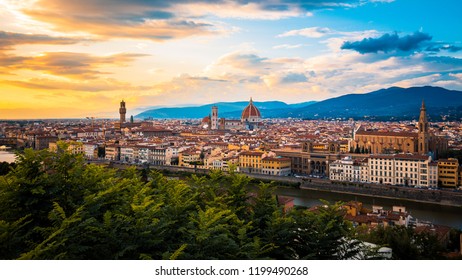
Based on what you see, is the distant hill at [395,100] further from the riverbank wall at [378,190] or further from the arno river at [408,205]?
the arno river at [408,205]

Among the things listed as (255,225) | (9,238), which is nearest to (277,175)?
(255,225)

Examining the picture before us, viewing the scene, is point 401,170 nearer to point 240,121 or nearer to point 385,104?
point 385,104

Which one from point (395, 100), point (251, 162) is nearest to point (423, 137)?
point (251, 162)

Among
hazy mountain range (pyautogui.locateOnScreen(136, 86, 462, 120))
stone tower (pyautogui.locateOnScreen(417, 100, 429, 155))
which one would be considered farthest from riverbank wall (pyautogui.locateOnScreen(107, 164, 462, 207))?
stone tower (pyautogui.locateOnScreen(417, 100, 429, 155))

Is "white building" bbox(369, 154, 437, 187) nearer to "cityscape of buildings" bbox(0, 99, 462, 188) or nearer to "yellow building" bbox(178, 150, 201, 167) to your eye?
Answer: "cityscape of buildings" bbox(0, 99, 462, 188)

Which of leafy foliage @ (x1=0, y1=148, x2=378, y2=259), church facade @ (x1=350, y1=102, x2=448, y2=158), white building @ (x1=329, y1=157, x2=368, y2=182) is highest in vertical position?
leafy foliage @ (x1=0, y1=148, x2=378, y2=259)

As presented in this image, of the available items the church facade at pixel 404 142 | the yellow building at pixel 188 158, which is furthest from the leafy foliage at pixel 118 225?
the yellow building at pixel 188 158
